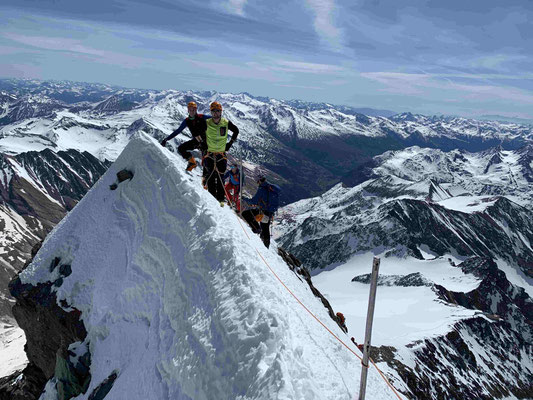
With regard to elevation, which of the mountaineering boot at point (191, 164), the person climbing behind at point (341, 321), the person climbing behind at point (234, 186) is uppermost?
the mountaineering boot at point (191, 164)

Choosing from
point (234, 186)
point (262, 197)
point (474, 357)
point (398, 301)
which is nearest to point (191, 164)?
point (234, 186)

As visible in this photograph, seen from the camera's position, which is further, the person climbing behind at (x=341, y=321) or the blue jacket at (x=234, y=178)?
the person climbing behind at (x=341, y=321)

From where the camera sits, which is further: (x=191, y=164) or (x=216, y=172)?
(x=191, y=164)

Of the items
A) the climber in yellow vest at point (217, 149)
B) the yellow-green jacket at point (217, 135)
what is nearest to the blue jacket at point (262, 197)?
the climber in yellow vest at point (217, 149)

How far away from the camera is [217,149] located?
2138 centimetres

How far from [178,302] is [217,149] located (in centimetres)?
1017

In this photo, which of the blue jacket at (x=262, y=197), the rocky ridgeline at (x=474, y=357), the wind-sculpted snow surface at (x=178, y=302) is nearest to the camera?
the wind-sculpted snow surface at (x=178, y=302)

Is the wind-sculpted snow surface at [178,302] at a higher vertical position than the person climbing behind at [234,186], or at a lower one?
lower

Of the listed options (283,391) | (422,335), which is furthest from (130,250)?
(422,335)

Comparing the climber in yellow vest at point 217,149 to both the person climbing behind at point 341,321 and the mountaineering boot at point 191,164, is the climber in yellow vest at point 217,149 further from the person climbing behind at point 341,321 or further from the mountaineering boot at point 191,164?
the person climbing behind at point 341,321

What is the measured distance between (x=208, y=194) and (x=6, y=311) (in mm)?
192011

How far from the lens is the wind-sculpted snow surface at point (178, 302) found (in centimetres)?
1073

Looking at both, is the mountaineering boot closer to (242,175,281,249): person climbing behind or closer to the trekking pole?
(242,175,281,249): person climbing behind

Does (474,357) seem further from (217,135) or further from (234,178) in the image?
(217,135)
